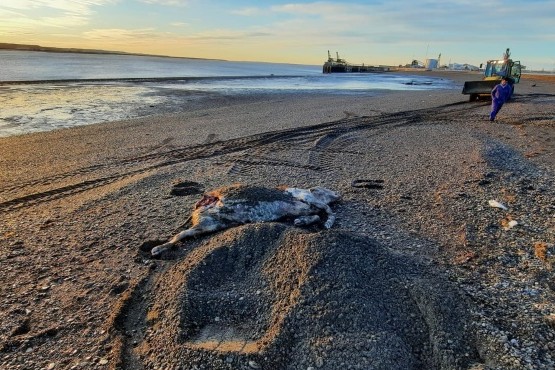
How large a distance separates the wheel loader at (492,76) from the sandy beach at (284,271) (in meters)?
13.9

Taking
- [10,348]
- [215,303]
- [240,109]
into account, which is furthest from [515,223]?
[240,109]

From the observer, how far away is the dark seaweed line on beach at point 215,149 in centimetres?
696

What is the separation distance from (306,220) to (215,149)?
18.3ft

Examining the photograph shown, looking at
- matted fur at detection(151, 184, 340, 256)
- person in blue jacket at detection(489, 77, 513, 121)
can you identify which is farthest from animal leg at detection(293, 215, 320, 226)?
person in blue jacket at detection(489, 77, 513, 121)

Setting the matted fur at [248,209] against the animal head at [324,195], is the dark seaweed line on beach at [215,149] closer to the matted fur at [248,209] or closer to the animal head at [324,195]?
the animal head at [324,195]

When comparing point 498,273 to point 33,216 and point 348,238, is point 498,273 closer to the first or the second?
point 348,238

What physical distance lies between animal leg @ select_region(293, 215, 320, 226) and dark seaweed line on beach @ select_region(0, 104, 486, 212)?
11.5 ft

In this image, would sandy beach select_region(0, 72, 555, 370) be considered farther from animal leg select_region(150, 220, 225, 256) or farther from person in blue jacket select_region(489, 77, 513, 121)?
person in blue jacket select_region(489, 77, 513, 121)

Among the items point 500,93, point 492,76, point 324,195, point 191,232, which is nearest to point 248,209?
point 191,232

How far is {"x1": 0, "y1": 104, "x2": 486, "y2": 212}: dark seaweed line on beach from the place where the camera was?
6965 mm

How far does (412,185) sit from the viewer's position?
7.44m

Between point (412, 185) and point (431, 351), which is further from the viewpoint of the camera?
point (412, 185)

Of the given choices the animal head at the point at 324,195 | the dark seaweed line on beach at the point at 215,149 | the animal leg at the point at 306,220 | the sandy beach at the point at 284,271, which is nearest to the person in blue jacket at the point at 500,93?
the dark seaweed line on beach at the point at 215,149

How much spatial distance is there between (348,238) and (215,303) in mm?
1642
